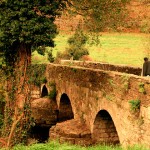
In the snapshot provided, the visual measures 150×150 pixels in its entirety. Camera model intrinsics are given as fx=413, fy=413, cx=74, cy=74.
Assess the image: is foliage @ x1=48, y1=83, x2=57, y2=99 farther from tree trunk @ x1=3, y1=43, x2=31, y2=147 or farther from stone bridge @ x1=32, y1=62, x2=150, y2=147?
tree trunk @ x1=3, y1=43, x2=31, y2=147

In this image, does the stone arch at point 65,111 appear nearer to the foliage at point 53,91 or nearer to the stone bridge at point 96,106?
the stone bridge at point 96,106

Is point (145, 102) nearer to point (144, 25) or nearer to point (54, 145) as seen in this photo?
point (54, 145)

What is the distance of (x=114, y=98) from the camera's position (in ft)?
47.6

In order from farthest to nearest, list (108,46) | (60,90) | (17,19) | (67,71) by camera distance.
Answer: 1. (108,46)
2. (60,90)
3. (67,71)
4. (17,19)

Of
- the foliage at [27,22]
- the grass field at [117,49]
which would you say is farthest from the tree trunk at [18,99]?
the grass field at [117,49]

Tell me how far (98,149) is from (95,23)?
8.12 metres

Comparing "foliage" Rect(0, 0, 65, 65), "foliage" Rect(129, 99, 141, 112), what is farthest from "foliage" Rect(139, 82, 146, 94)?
"foliage" Rect(0, 0, 65, 65)

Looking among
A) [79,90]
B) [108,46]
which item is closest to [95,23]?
[79,90]

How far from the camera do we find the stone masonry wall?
12.2m

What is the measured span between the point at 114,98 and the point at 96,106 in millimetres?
2420

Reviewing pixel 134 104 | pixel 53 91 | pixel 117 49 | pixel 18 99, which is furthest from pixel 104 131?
pixel 117 49

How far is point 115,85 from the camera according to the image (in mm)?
14203

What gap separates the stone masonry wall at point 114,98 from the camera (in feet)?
40.0

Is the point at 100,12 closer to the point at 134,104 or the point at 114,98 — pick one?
the point at 114,98
